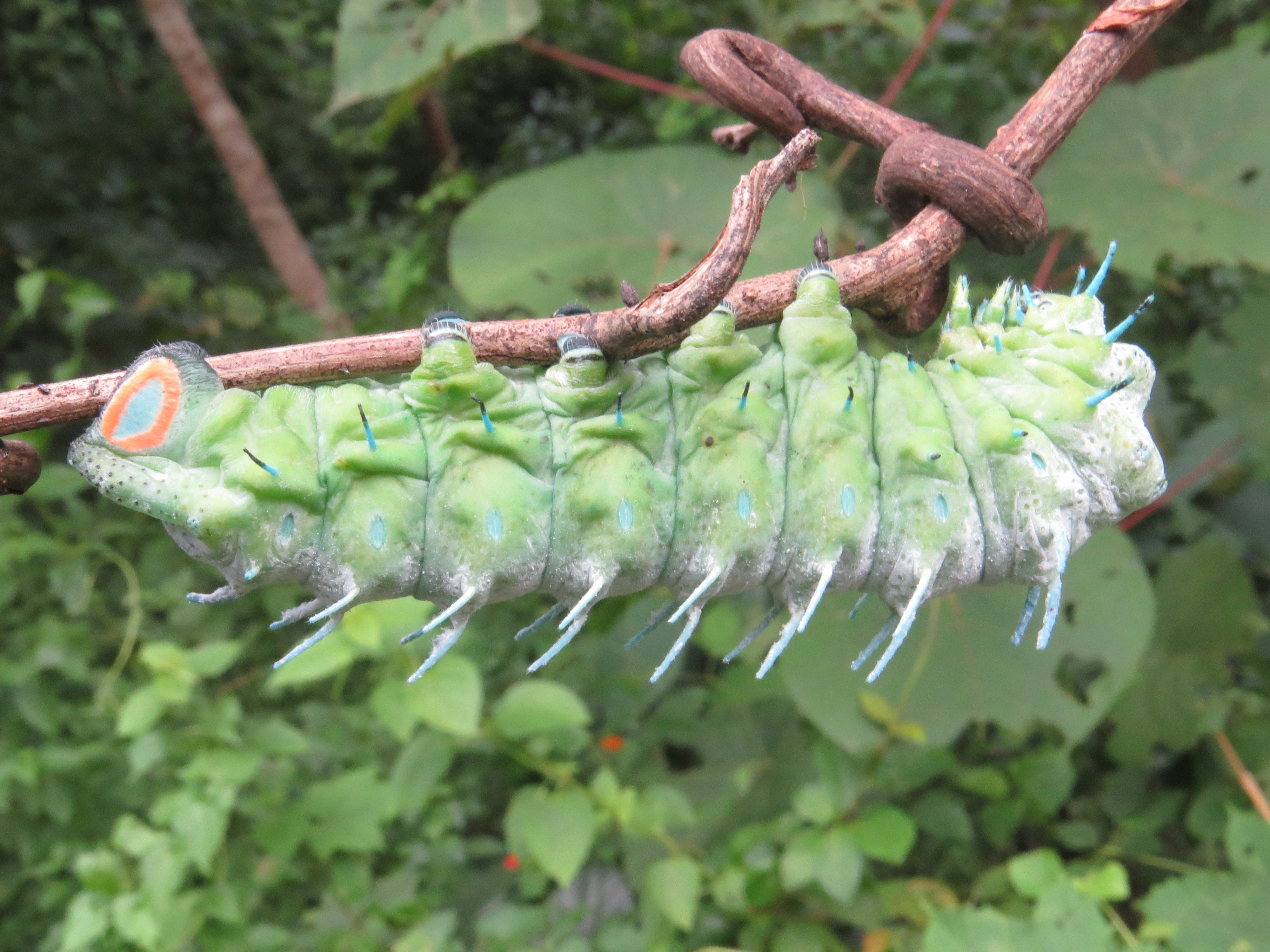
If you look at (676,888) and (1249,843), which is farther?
(1249,843)

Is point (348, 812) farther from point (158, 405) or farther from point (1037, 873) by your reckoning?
point (1037, 873)

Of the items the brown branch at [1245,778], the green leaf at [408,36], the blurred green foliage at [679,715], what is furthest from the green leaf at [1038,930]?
the green leaf at [408,36]

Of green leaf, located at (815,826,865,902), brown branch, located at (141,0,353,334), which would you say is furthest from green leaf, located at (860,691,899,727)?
brown branch, located at (141,0,353,334)

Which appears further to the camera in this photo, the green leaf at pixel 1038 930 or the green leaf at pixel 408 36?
the green leaf at pixel 408 36

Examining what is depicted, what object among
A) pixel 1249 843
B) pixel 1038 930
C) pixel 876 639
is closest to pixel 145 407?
pixel 876 639

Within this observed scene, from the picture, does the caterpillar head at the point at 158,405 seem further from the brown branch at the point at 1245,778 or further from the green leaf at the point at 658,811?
the brown branch at the point at 1245,778

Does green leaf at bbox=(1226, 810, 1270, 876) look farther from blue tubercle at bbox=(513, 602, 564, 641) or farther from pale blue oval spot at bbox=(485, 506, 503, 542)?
pale blue oval spot at bbox=(485, 506, 503, 542)
